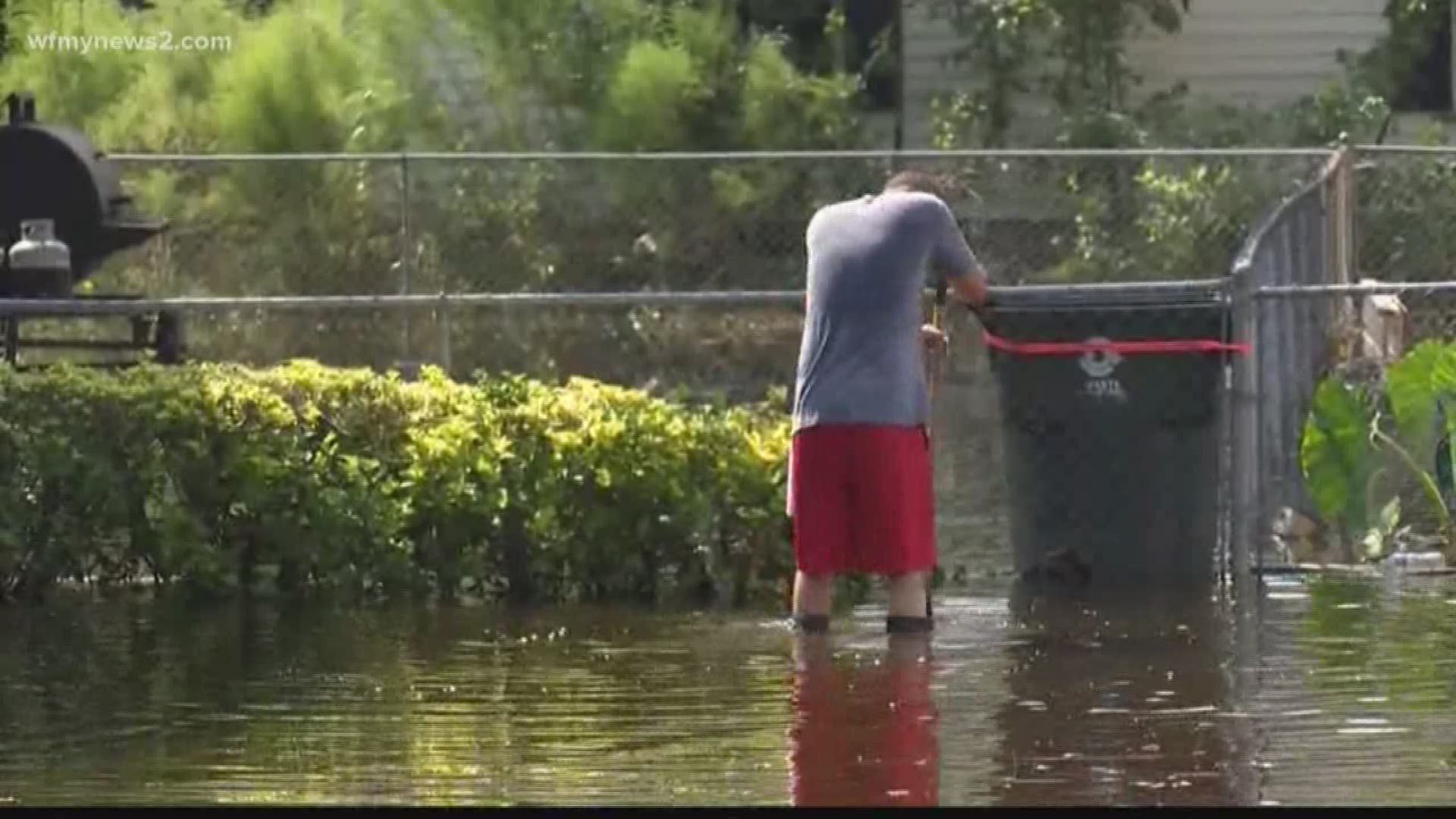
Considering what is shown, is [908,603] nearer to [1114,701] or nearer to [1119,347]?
[1114,701]

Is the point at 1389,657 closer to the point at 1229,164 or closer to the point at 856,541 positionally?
the point at 856,541

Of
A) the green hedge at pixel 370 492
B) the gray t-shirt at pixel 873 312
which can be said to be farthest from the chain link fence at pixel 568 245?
the gray t-shirt at pixel 873 312

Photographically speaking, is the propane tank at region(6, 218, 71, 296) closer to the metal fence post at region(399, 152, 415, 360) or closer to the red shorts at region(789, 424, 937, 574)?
the metal fence post at region(399, 152, 415, 360)

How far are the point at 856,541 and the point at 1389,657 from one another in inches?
70.4

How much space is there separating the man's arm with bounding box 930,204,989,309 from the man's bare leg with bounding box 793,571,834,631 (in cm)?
108

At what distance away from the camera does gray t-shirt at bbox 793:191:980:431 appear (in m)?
10.3

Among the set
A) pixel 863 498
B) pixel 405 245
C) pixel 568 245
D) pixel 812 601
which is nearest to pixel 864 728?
pixel 863 498

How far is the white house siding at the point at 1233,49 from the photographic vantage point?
888 inches

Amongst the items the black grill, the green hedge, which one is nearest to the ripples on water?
the green hedge

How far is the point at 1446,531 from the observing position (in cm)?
1230

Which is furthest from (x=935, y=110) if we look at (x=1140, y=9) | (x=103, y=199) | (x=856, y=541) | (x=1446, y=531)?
(x=856, y=541)

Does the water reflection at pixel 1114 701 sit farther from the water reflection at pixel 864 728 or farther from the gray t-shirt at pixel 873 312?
the gray t-shirt at pixel 873 312

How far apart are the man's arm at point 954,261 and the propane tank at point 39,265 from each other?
592 cm

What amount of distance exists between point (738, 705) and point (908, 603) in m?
1.69
